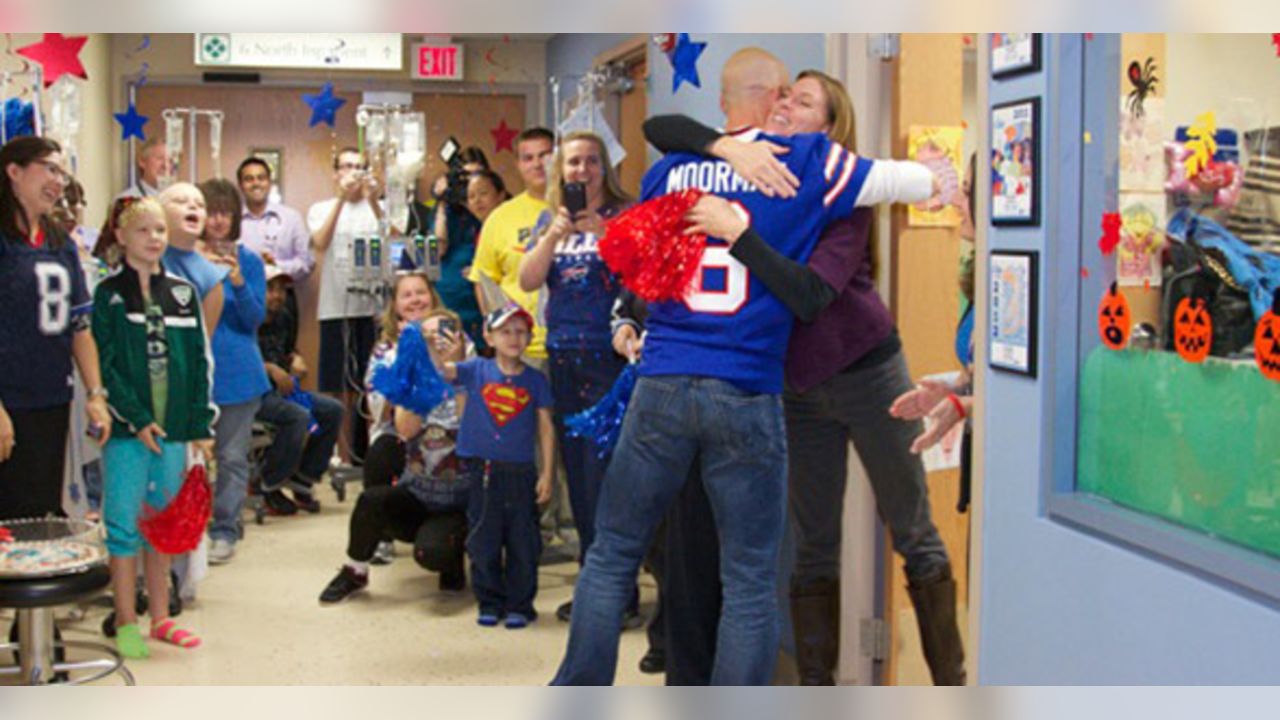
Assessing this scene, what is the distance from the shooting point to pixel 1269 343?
4.86 ft

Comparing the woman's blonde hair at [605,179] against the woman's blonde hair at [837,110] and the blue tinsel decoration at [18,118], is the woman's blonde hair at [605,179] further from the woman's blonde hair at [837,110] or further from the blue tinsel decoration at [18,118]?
the blue tinsel decoration at [18,118]

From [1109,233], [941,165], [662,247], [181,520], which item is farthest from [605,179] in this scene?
[1109,233]

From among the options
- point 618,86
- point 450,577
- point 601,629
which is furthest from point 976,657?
point 618,86

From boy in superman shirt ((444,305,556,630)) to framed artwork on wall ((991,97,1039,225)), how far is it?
5.23ft

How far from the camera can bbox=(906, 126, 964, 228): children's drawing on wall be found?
7.96ft

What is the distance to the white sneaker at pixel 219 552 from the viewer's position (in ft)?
12.9

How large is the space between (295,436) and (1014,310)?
2.96 meters

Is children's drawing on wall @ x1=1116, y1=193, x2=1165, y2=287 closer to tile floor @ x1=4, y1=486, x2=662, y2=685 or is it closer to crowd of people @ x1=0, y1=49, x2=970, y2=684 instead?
crowd of people @ x1=0, y1=49, x2=970, y2=684

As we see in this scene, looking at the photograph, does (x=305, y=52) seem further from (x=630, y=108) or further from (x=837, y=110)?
(x=837, y=110)

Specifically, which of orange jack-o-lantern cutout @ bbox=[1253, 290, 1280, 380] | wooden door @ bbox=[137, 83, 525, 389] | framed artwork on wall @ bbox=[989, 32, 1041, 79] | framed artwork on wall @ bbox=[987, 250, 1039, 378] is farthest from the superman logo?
orange jack-o-lantern cutout @ bbox=[1253, 290, 1280, 380]

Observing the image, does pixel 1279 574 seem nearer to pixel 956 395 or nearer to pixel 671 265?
pixel 956 395

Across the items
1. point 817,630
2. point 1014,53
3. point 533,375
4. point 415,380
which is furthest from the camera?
point 415,380

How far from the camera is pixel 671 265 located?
2.12m

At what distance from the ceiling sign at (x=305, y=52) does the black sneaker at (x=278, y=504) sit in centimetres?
138
